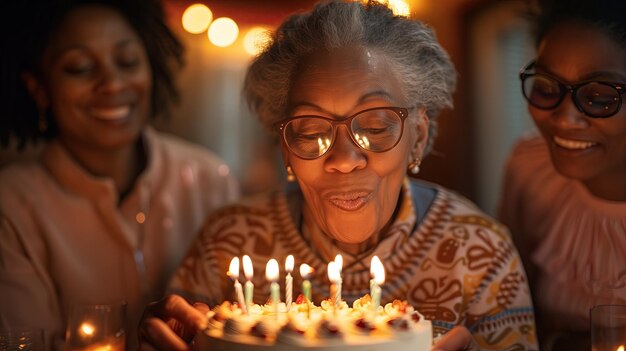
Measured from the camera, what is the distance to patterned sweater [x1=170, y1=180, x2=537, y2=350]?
184cm

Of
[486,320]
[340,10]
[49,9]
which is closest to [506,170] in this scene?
[486,320]

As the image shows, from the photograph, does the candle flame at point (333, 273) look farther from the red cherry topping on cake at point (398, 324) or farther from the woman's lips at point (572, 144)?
the woman's lips at point (572, 144)

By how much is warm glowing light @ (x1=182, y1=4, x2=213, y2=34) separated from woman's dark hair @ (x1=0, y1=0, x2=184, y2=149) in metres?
1.04

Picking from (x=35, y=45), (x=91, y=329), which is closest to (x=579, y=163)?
(x=91, y=329)

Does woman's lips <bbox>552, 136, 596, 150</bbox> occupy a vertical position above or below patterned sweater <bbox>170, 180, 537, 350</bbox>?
above

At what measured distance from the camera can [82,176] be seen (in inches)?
96.2

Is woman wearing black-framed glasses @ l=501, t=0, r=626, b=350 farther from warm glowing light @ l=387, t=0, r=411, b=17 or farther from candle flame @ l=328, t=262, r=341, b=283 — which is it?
candle flame @ l=328, t=262, r=341, b=283

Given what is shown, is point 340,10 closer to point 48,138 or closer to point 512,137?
point 48,138

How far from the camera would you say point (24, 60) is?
2.48 meters

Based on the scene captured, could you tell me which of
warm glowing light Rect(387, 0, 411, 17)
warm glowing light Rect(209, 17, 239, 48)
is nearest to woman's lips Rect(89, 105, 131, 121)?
warm glowing light Rect(387, 0, 411, 17)

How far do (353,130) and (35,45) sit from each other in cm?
128

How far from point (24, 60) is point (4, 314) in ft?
2.79

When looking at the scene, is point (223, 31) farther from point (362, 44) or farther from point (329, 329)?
point (329, 329)

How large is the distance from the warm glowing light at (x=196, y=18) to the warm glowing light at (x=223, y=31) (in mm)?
46
